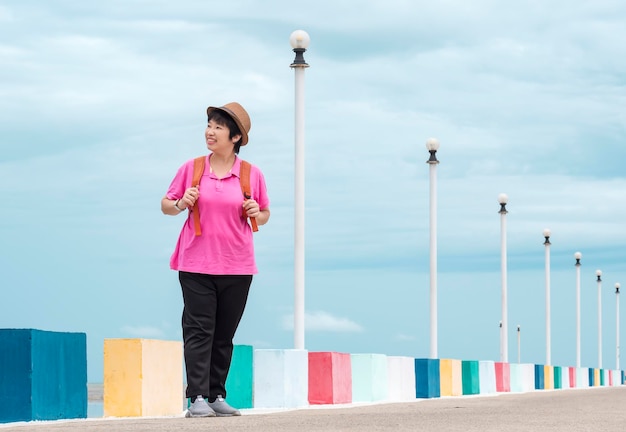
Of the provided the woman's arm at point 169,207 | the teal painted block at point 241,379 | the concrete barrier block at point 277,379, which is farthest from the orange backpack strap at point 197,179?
the concrete barrier block at point 277,379

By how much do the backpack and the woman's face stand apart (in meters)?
0.15

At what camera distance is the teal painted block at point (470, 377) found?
24.0 metres

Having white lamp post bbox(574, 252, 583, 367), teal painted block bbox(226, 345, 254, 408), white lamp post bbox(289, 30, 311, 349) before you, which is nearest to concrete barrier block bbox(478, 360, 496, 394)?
white lamp post bbox(289, 30, 311, 349)

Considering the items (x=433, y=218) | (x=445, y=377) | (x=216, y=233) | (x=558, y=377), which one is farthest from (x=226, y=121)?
(x=558, y=377)

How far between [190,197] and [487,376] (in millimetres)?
17657

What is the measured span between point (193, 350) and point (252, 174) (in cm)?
137

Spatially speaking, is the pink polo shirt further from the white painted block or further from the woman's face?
A: the white painted block

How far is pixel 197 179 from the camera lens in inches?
385

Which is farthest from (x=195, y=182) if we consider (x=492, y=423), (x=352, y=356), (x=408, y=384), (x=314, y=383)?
(x=408, y=384)

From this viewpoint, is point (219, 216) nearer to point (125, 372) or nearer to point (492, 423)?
point (125, 372)

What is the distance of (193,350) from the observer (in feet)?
31.7

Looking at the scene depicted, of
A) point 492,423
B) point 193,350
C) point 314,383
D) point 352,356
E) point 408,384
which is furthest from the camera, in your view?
point 408,384

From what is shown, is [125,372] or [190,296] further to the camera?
[125,372]

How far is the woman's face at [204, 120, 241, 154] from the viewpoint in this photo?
32.2 ft
